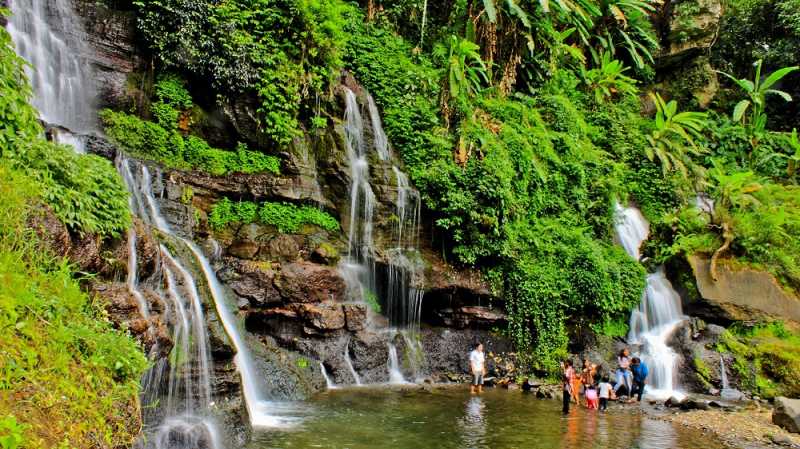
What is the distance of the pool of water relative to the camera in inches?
314

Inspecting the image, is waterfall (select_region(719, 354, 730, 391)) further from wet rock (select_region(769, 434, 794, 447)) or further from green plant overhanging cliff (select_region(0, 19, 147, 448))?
green plant overhanging cliff (select_region(0, 19, 147, 448))

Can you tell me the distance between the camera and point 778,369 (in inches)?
557

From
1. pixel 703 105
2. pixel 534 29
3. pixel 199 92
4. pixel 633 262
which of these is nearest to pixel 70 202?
pixel 199 92

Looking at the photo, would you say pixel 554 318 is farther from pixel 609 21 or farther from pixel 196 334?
pixel 609 21

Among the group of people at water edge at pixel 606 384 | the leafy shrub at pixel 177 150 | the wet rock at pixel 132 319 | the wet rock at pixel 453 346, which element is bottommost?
the group of people at water edge at pixel 606 384

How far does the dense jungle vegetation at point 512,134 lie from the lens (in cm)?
1363

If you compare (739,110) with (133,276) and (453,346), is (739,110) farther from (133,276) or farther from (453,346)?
(133,276)

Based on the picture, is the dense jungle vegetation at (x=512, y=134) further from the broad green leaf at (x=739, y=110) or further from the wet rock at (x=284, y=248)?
the wet rock at (x=284, y=248)

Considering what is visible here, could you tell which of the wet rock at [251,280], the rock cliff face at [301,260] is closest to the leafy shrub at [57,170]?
the rock cliff face at [301,260]

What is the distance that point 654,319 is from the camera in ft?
52.6

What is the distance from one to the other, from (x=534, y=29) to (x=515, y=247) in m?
9.71

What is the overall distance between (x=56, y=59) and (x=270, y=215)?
5.78m

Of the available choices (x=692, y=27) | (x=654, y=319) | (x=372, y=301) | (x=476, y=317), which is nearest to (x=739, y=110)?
(x=692, y=27)

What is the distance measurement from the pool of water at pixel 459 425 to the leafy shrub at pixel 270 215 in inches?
173
